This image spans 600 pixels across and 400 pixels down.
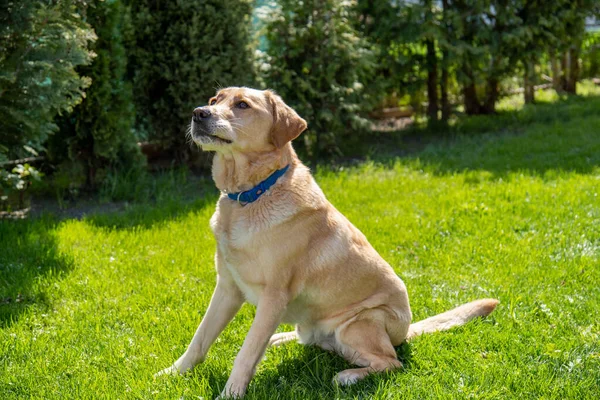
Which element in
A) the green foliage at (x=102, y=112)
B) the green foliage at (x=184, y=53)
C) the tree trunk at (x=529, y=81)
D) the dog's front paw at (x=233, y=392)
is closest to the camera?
the dog's front paw at (x=233, y=392)

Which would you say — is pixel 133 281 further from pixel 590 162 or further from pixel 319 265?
pixel 590 162

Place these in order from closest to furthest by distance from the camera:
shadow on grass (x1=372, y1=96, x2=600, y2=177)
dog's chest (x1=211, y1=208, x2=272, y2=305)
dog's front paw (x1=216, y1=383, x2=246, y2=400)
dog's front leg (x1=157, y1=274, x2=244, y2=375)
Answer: dog's front paw (x1=216, y1=383, x2=246, y2=400)
dog's chest (x1=211, y1=208, x2=272, y2=305)
dog's front leg (x1=157, y1=274, x2=244, y2=375)
shadow on grass (x1=372, y1=96, x2=600, y2=177)

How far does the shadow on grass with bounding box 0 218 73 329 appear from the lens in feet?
14.3

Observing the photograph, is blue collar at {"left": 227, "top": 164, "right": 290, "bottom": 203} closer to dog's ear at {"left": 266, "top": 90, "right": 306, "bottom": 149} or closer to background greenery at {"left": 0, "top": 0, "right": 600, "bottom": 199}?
dog's ear at {"left": 266, "top": 90, "right": 306, "bottom": 149}

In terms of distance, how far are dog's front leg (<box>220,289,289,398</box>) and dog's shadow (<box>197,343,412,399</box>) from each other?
85 mm

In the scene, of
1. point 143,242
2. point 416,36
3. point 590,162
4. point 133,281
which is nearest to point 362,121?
point 416,36

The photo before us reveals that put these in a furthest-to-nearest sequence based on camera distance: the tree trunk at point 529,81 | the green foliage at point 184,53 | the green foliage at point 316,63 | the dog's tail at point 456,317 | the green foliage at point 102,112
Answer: the tree trunk at point 529,81 < the green foliage at point 316,63 < the green foliage at point 184,53 < the green foliage at point 102,112 < the dog's tail at point 456,317

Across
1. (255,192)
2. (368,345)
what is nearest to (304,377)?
(368,345)

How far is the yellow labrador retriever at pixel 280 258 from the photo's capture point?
3373 millimetres

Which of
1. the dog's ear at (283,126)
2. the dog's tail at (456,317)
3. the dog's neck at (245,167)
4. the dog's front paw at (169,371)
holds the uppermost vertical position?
the dog's ear at (283,126)

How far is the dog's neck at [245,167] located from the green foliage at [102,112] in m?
3.43

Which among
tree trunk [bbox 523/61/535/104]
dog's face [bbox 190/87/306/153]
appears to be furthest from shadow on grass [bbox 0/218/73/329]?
tree trunk [bbox 523/61/535/104]

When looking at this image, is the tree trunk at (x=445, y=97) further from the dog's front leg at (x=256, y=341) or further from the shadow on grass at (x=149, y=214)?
the dog's front leg at (x=256, y=341)

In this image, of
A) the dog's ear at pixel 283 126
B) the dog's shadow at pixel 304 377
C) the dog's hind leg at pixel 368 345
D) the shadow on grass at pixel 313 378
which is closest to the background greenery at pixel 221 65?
the dog's ear at pixel 283 126
